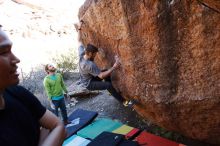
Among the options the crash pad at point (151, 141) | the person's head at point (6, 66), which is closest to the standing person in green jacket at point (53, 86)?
the crash pad at point (151, 141)

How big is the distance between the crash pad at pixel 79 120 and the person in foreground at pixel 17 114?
3.99 metres

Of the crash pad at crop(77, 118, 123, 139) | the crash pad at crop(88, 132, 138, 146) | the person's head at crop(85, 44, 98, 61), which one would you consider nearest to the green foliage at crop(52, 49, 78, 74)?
the crash pad at crop(77, 118, 123, 139)

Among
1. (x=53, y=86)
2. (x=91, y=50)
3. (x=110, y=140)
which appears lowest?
(x=110, y=140)

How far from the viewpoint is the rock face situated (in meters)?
3.28

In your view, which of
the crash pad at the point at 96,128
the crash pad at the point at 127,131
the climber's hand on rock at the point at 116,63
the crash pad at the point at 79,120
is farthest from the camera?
the crash pad at the point at 79,120

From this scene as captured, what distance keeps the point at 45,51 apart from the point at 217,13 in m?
13.1

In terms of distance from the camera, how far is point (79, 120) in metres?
6.30

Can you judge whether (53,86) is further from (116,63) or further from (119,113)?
(116,63)

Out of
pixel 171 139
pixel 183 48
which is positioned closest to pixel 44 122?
pixel 183 48

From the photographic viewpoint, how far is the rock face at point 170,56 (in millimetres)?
3277

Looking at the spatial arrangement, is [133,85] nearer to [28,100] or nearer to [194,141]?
[194,141]

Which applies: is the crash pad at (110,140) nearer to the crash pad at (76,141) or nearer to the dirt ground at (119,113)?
the crash pad at (76,141)

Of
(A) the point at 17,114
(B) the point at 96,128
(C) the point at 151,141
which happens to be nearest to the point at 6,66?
(A) the point at 17,114

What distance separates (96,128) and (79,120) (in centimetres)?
65
